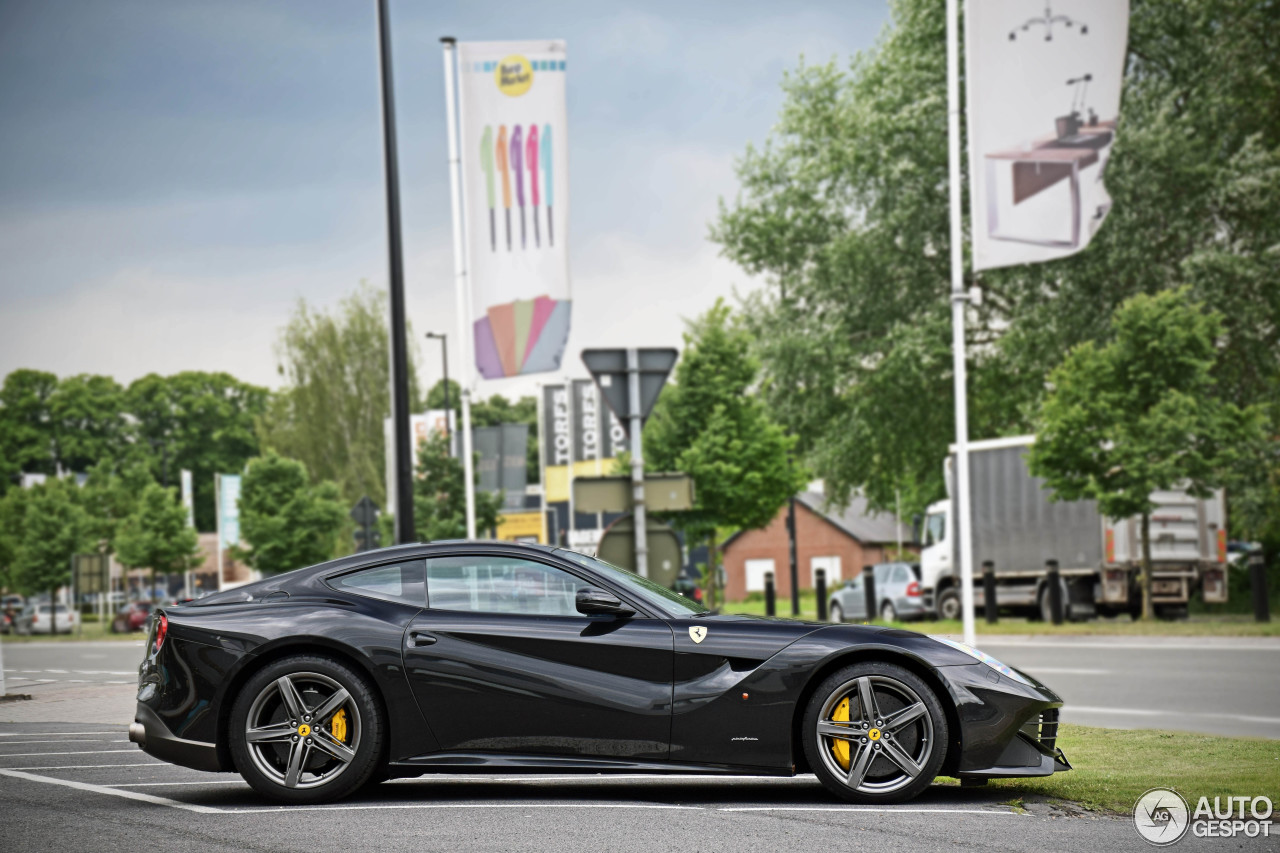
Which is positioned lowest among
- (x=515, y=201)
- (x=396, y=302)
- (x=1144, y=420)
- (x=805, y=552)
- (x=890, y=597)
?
(x=805, y=552)

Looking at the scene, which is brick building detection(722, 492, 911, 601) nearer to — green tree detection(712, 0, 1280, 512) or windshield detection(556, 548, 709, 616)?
green tree detection(712, 0, 1280, 512)

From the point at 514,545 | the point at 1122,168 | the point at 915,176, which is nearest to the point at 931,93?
the point at 915,176

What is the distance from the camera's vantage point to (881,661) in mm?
6141

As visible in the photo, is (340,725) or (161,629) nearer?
(340,725)

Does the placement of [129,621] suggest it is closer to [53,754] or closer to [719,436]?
[719,436]

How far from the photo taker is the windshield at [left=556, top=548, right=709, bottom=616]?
6387 mm

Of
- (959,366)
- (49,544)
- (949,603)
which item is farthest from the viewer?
(49,544)

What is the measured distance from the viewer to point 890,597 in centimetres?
3344

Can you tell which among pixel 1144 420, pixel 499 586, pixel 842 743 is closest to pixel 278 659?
pixel 499 586

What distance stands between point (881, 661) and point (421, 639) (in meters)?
2.12

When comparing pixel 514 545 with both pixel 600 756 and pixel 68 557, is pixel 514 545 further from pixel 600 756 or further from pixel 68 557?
pixel 68 557

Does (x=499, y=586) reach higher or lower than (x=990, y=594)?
higher

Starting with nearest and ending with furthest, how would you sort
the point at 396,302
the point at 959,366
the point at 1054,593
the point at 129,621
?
1. the point at 396,302
2. the point at 959,366
3. the point at 1054,593
4. the point at 129,621

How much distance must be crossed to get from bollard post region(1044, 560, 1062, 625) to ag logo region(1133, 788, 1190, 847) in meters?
20.7
